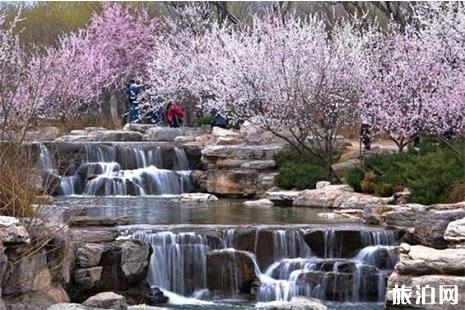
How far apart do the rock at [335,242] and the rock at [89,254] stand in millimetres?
3298

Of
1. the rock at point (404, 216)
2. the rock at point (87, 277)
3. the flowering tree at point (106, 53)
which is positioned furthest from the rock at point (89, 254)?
the flowering tree at point (106, 53)

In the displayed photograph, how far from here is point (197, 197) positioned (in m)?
20.8

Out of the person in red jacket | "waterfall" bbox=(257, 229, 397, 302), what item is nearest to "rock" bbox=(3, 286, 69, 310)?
"waterfall" bbox=(257, 229, 397, 302)

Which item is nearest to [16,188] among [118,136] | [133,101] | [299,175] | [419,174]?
[419,174]

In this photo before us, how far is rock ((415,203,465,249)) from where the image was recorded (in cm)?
1304

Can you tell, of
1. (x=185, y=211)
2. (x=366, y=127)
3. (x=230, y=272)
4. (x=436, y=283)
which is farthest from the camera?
(x=366, y=127)

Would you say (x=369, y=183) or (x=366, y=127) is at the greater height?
(x=366, y=127)

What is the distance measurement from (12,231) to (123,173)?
1304 cm

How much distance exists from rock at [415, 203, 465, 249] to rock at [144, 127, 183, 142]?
13.8 metres

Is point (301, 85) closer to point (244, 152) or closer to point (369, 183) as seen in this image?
point (244, 152)

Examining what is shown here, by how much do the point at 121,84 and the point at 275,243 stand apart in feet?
75.2

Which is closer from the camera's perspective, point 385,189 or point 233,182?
point 385,189

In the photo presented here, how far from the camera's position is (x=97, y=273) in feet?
41.2

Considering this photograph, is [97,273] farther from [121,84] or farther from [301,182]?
[121,84]
